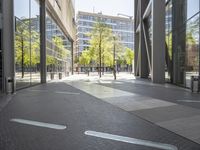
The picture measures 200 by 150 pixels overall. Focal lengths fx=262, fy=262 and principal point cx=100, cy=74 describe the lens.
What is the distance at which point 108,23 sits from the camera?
446 feet

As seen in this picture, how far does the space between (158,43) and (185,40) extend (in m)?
4.78

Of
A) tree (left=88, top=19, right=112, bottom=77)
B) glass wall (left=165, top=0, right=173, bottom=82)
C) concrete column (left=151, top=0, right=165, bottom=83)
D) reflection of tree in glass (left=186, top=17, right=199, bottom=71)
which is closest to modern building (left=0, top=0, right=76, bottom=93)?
concrete column (left=151, top=0, right=165, bottom=83)

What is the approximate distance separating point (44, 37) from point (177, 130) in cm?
2145

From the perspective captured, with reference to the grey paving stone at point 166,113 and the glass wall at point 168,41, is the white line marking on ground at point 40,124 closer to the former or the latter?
the grey paving stone at point 166,113

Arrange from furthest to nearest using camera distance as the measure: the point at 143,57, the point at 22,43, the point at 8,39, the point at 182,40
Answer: the point at 143,57 → the point at 182,40 → the point at 22,43 → the point at 8,39

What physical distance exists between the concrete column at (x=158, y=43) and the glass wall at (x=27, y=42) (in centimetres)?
1093

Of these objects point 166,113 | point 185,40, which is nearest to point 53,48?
point 185,40

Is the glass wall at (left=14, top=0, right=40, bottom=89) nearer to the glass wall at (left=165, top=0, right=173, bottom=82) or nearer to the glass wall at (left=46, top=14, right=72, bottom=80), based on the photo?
the glass wall at (left=46, top=14, right=72, bottom=80)

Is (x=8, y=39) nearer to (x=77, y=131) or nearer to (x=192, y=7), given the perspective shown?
(x=77, y=131)

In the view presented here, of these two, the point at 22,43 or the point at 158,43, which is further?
the point at 158,43

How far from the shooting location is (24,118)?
8.12m

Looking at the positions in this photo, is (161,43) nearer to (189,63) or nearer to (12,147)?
(189,63)

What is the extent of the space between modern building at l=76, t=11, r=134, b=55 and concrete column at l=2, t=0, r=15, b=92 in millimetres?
107354

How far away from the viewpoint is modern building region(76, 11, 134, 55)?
128250mm
